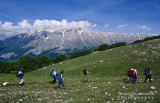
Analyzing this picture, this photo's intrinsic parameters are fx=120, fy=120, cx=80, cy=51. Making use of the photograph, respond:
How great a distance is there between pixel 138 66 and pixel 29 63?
8020 centimetres

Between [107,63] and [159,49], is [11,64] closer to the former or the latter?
[107,63]

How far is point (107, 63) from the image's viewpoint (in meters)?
48.4

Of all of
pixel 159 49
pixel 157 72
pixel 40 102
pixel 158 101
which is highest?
pixel 159 49

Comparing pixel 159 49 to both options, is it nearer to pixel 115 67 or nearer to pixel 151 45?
pixel 151 45

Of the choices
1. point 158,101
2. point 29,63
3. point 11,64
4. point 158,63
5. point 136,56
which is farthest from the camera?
point 11,64

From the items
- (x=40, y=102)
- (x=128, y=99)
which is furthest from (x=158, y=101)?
(x=40, y=102)

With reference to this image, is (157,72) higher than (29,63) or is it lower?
lower

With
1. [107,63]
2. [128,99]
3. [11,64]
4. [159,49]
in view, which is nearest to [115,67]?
[107,63]

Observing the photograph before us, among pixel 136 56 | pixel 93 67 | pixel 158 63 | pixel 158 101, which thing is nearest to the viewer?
pixel 158 101

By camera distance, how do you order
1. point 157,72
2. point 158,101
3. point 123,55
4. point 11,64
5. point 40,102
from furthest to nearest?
point 11,64
point 123,55
point 157,72
point 40,102
point 158,101

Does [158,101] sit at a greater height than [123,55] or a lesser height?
lesser

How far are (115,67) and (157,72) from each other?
13.1 metres

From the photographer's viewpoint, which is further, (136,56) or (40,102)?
(136,56)

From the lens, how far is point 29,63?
95.1 meters
